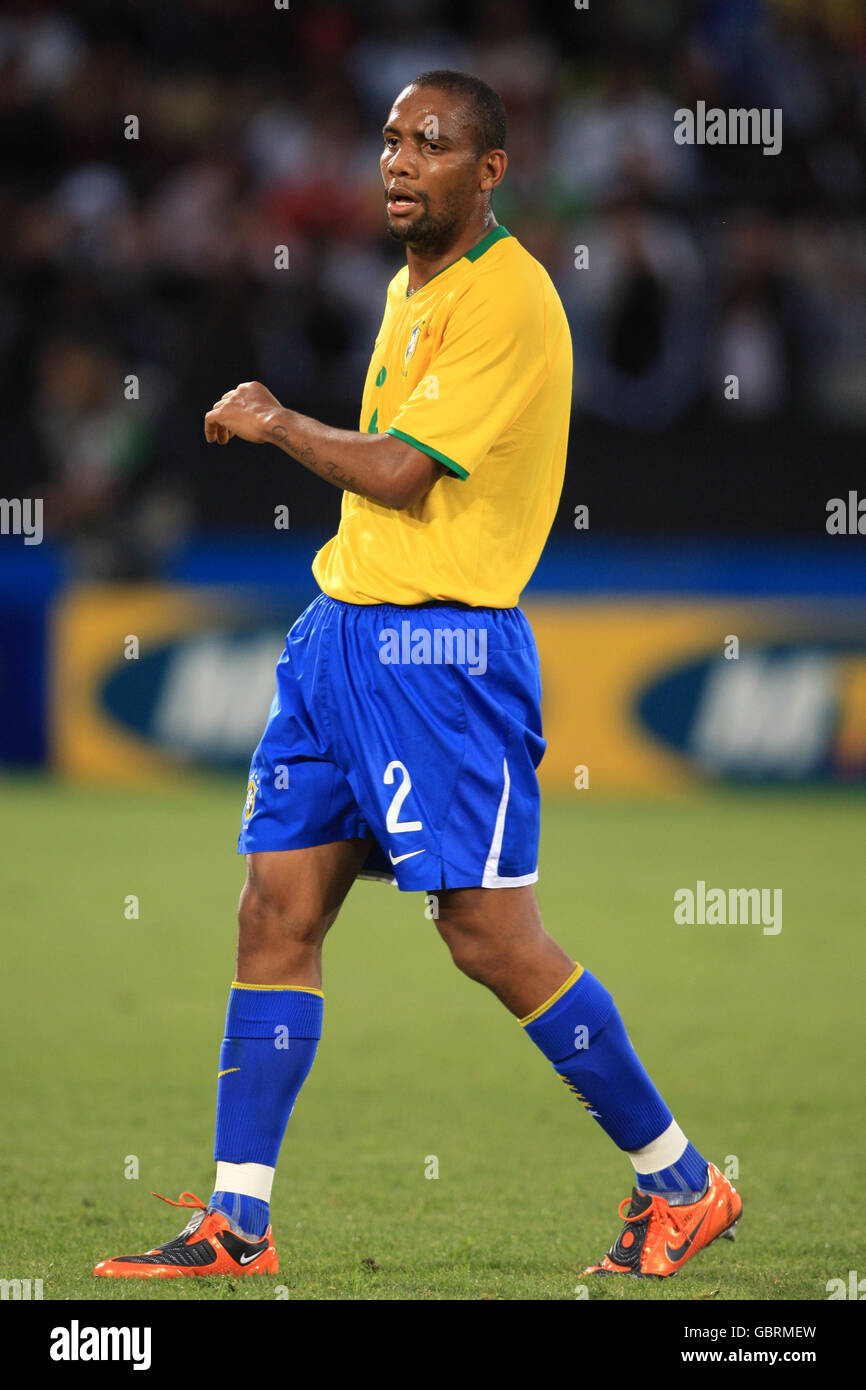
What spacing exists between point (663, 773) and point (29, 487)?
4183mm

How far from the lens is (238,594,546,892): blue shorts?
135 inches

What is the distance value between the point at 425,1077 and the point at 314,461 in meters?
2.33

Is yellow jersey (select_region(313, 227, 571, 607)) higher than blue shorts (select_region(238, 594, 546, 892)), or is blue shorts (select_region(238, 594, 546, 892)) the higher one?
yellow jersey (select_region(313, 227, 571, 607))

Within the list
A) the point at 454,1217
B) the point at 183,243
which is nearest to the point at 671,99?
the point at 183,243

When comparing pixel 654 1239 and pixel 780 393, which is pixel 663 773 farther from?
pixel 654 1239

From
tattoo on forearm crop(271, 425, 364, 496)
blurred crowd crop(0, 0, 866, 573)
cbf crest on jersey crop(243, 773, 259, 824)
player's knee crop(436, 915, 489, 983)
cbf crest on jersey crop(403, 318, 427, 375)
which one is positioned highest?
blurred crowd crop(0, 0, 866, 573)

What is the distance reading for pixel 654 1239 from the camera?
3562mm

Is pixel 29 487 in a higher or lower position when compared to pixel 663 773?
higher

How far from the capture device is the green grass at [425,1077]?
3.66m

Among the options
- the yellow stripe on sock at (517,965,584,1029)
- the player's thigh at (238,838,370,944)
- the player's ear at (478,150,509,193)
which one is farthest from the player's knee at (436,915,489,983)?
the player's ear at (478,150,509,193)

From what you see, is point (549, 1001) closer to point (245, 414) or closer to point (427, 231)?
point (245, 414)

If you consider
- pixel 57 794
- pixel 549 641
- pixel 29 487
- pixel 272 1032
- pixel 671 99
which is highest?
pixel 671 99

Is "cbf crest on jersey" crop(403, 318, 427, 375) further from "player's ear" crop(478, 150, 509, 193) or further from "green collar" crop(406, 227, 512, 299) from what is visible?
"player's ear" crop(478, 150, 509, 193)

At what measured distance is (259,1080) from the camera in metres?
3.54
